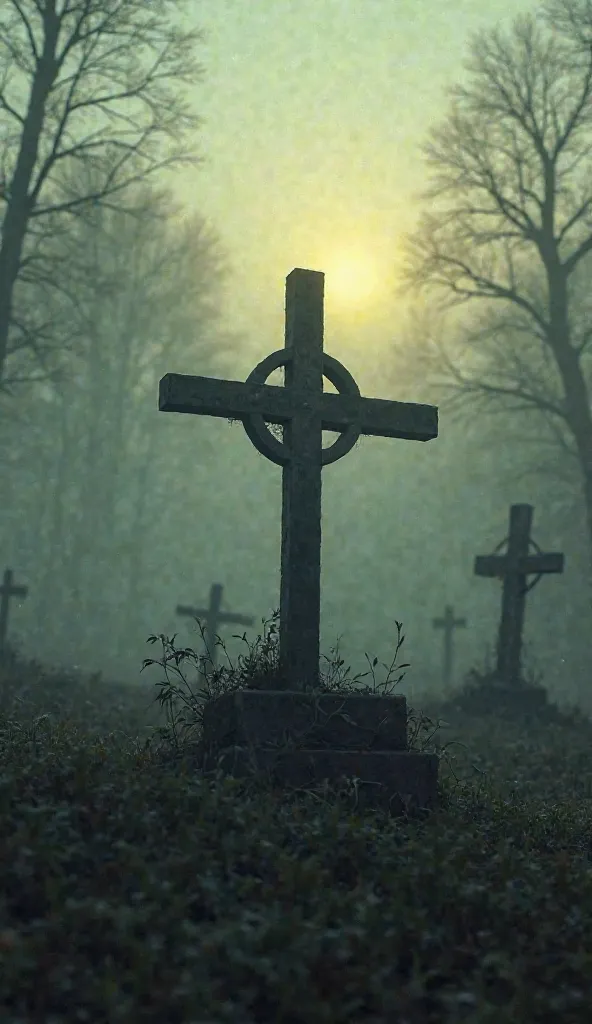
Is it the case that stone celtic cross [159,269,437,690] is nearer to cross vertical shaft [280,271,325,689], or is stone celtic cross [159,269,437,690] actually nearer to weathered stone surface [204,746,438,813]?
cross vertical shaft [280,271,325,689]

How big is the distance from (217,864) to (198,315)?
28.2 m

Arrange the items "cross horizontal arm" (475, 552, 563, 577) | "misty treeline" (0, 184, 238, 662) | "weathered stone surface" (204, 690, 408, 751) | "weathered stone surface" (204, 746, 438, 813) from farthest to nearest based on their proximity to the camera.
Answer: "misty treeline" (0, 184, 238, 662) < "cross horizontal arm" (475, 552, 563, 577) < "weathered stone surface" (204, 690, 408, 751) < "weathered stone surface" (204, 746, 438, 813)

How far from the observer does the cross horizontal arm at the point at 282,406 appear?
7211 mm

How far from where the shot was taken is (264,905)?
4.18 m

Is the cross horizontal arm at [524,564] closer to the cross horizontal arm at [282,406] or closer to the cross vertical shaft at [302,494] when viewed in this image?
the cross horizontal arm at [282,406]

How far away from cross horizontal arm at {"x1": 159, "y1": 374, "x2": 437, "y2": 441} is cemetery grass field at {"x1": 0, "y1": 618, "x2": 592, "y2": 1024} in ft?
8.05

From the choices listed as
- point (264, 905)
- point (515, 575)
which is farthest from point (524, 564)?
point (264, 905)

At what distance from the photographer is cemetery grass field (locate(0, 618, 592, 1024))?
355 centimetres

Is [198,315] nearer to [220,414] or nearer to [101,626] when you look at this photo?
[101,626]

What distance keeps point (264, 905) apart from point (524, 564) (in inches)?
496

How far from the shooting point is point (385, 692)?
6965 mm

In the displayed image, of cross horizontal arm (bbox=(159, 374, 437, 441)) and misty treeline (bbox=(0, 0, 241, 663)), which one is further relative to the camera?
misty treeline (bbox=(0, 0, 241, 663))

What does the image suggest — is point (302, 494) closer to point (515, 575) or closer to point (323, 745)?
point (323, 745)

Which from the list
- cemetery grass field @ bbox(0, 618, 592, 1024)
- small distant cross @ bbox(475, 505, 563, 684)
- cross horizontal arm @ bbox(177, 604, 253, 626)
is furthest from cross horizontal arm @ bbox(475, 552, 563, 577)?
cemetery grass field @ bbox(0, 618, 592, 1024)
